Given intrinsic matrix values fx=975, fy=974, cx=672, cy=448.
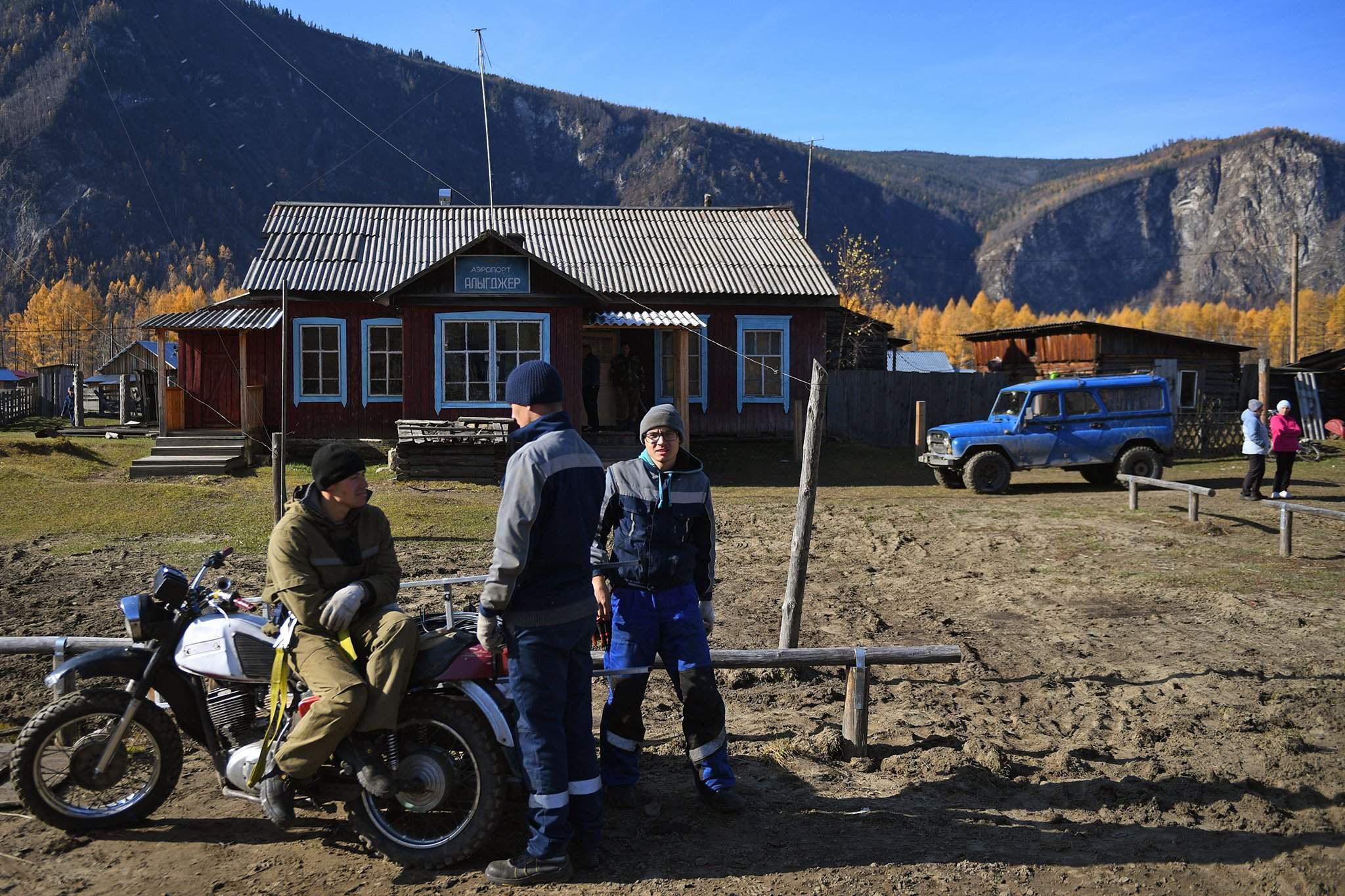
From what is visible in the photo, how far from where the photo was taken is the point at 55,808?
421 centimetres

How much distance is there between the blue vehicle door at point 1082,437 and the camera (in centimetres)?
1700

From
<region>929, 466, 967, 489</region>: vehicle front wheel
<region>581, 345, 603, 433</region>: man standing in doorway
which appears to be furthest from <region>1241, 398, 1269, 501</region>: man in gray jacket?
<region>581, 345, 603, 433</region>: man standing in doorway

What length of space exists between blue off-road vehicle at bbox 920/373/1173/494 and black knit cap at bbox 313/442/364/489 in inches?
555

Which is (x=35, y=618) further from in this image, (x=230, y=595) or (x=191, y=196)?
(x=191, y=196)

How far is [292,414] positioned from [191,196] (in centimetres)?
10426

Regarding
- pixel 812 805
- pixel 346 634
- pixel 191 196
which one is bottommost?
pixel 812 805

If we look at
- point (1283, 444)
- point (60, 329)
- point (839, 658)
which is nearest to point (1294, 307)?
A: point (1283, 444)

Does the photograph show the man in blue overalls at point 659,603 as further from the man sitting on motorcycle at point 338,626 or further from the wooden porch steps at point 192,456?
the wooden porch steps at point 192,456

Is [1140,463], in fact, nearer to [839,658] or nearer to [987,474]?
[987,474]

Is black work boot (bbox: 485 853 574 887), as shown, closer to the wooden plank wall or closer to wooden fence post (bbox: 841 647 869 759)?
wooden fence post (bbox: 841 647 869 759)

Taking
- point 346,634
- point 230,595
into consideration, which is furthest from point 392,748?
point 230,595

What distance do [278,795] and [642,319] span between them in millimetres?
16447

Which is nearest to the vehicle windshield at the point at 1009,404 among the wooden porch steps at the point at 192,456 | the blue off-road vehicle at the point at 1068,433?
the blue off-road vehicle at the point at 1068,433

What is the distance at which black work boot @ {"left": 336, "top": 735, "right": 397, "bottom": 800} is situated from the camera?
3.95 m
